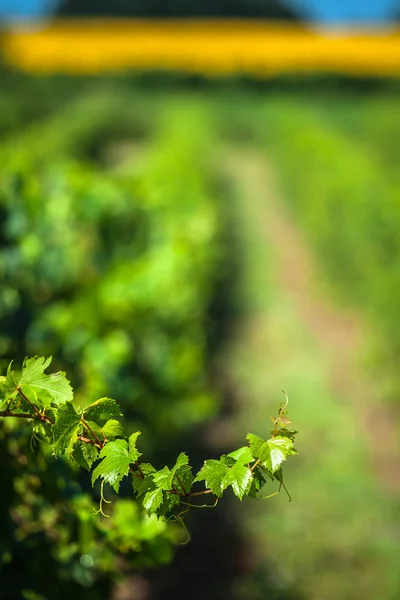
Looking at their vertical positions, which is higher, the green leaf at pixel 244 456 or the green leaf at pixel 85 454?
the green leaf at pixel 244 456

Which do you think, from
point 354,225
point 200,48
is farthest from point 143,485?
point 200,48

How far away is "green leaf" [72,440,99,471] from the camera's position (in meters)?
1.17

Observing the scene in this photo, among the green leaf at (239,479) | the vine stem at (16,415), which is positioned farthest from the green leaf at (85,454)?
the green leaf at (239,479)

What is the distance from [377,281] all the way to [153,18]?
5962cm

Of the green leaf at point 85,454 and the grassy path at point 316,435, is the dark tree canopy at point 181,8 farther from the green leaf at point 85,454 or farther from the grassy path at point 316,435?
the green leaf at point 85,454

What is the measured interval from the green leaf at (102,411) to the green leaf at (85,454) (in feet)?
0.16

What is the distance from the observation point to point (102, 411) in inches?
47.3

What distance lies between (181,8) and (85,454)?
65.8 m

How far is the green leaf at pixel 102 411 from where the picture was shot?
3.92 ft

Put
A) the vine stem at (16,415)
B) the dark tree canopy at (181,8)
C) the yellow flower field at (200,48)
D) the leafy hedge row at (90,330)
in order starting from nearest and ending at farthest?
the vine stem at (16,415) → the leafy hedge row at (90,330) → the yellow flower field at (200,48) → the dark tree canopy at (181,8)

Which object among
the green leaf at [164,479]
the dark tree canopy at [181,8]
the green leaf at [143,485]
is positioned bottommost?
the green leaf at [143,485]

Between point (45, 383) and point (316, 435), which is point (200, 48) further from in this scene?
point (45, 383)

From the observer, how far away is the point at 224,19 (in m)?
60.5

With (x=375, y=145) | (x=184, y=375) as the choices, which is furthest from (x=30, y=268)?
(x=375, y=145)
